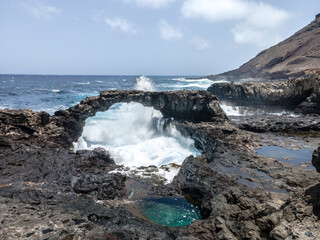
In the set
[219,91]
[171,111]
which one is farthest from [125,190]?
[219,91]

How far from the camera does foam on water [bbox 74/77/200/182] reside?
16822 mm

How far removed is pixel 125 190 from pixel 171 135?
11.5 m

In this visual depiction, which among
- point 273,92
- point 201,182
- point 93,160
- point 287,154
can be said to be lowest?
point 93,160

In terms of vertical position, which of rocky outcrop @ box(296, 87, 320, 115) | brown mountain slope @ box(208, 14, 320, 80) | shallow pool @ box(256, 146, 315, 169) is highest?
brown mountain slope @ box(208, 14, 320, 80)

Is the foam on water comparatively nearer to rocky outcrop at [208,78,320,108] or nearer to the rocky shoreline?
the rocky shoreline

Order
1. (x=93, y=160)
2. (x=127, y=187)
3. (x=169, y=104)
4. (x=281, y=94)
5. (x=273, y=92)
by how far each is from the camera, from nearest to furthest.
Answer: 1. (x=127, y=187)
2. (x=93, y=160)
3. (x=169, y=104)
4. (x=281, y=94)
5. (x=273, y=92)

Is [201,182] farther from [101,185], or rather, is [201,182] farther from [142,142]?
[142,142]

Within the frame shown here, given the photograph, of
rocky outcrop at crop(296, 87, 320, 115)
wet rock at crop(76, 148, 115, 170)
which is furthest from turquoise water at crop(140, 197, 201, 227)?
rocky outcrop at crop(296, 87, 320, 115)

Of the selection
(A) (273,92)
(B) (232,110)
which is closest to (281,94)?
(A) (273,92)

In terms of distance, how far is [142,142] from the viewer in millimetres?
21609

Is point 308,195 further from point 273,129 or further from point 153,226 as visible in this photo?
point 273,129

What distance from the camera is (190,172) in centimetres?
1245

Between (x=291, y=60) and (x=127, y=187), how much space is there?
8898 centimetres

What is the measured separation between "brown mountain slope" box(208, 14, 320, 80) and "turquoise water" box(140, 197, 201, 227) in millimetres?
67255
